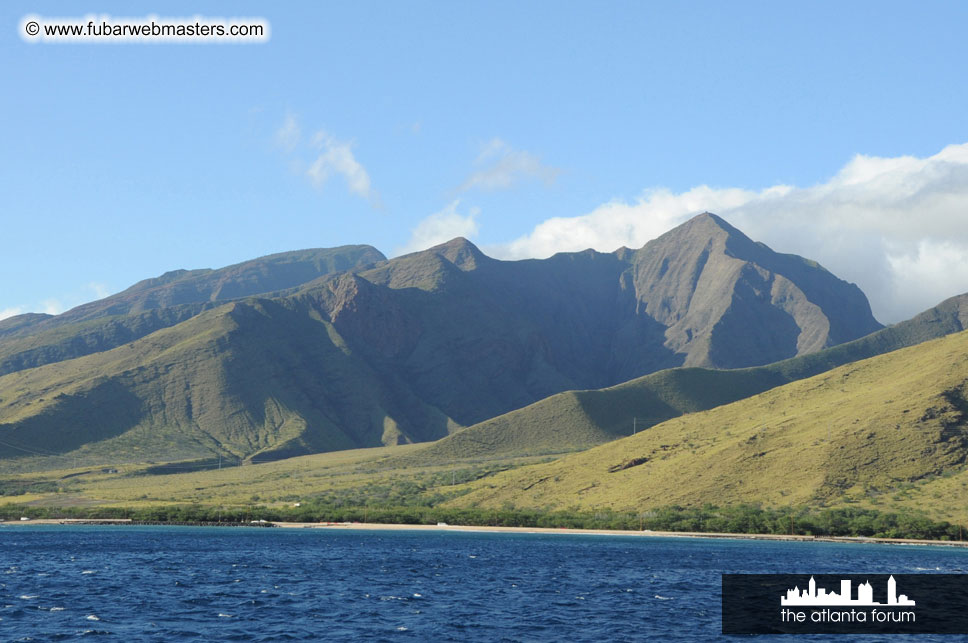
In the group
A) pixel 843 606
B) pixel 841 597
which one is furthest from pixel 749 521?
pixel 841 597

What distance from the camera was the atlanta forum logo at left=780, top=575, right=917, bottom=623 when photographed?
2948 inches

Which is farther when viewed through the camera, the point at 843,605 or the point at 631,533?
the point at 631,533

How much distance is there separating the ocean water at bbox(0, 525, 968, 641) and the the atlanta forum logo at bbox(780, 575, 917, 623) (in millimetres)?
5976

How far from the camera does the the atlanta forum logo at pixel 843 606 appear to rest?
74.9m

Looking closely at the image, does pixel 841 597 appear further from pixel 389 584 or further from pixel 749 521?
pixel 749 521

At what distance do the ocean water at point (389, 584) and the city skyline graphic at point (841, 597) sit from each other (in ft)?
20.6

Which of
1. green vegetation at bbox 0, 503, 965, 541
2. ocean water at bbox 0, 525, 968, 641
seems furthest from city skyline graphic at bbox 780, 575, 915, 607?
green vegetation at bbox 0, 503, 965, 541

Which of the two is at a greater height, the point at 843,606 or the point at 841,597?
the point at 841,597

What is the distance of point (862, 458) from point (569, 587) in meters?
109

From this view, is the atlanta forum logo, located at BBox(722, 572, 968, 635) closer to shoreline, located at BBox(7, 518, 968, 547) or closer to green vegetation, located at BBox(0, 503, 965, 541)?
shoreline, located at BBox(7, 518, 968, 547)

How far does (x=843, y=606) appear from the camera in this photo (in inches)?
3103

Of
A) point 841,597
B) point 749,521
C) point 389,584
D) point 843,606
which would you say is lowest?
point 749,521

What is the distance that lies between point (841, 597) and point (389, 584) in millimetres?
39138

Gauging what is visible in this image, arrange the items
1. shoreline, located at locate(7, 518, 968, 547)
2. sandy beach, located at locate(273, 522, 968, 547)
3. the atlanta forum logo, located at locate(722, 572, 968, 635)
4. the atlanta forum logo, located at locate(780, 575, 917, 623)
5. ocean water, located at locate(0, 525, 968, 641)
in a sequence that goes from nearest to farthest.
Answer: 1. ocean water, located at locate(0, 525, 968, 641)
2. the atlanta forum logo, located at locate(722, 572, 968, 635)
3. the atlanta forum logo, located at locate(780, 575, 917, 623)
4. shoreline, located at locate(7, 518, 968, 547)
5. sandy beach, located at locate(273, 522, 968, 547)
